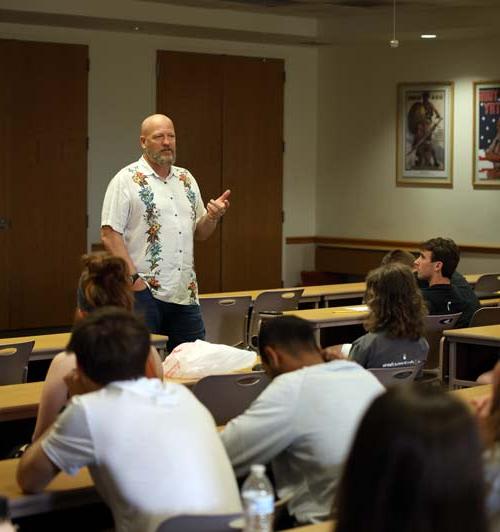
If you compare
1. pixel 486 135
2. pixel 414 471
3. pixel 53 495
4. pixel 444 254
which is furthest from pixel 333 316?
pixel 486 135

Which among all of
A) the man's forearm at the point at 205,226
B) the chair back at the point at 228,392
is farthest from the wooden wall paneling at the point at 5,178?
the chair back at the point at 228,392

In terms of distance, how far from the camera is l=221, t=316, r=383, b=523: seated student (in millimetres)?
2959

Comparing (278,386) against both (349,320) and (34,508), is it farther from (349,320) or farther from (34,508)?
(349,320)

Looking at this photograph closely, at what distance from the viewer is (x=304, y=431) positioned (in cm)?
297

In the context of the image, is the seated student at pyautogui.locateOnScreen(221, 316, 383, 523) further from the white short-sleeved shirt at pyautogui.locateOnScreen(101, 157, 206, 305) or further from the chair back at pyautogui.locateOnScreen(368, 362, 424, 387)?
the white short-sleeved shirt at pyautogui.locateOnScreen(101, 157, 206, 305)

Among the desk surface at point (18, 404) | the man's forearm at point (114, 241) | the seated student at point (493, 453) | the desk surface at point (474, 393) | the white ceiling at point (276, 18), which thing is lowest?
the desk surface at point (18, 404)

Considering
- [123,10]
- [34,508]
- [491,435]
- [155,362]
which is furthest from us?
[123,10]

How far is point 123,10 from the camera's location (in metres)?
10.1

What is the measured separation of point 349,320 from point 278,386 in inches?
145

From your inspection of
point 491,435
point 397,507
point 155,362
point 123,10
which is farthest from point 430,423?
point 123,10

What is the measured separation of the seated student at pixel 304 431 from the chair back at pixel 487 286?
5.68 m

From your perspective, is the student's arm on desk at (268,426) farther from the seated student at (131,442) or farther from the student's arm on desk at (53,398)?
the student's arm on desk at (53,398)

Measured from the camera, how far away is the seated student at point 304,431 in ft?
9.71

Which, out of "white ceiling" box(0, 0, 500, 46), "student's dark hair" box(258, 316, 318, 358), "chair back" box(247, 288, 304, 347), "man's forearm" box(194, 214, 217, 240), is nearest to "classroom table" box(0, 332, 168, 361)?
"man's forearm" box(194, 214, 217, 240)
